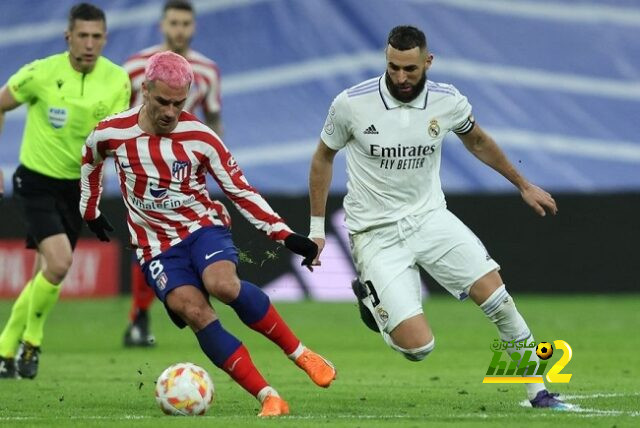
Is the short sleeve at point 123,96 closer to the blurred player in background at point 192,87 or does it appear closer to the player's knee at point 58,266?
the player's knee at point 58,266

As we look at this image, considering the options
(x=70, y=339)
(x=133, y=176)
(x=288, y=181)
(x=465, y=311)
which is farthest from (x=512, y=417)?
(x=288, y=181)

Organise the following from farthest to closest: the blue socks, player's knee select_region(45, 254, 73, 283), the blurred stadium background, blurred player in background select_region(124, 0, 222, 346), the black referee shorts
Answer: the blurred stadium background → blurred player in background select_region(124, 0, 222, 346) → the black referee shorts → player's knee select_region(45, 254, 73, 283) → the blue socks

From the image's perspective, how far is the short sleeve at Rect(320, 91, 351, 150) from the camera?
8227 millimetres

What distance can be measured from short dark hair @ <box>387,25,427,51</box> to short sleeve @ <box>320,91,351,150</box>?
0.46m

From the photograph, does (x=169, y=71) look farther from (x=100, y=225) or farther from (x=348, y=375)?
(x=348, y=375)

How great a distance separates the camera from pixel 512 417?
293 inches

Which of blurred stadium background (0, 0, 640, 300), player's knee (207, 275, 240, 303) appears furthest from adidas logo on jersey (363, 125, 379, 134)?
blurred stadium background (0, 0, 640, 300)

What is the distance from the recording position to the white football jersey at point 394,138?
819 centimetres

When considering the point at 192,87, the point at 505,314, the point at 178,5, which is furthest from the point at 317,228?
the point at 178,5

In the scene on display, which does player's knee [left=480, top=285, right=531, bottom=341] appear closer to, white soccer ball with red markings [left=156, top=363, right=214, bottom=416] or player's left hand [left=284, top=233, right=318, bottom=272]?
player's left hand [left=284, top=233, right=318, bottom=272]

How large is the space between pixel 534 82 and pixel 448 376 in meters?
10.5

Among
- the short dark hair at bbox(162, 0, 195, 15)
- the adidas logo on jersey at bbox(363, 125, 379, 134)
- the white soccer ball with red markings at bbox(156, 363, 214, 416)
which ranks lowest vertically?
the short dark hair at bbox(162, 0, 195, 15)

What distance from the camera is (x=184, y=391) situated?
24.8ft

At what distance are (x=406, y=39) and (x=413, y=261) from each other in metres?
1.27
